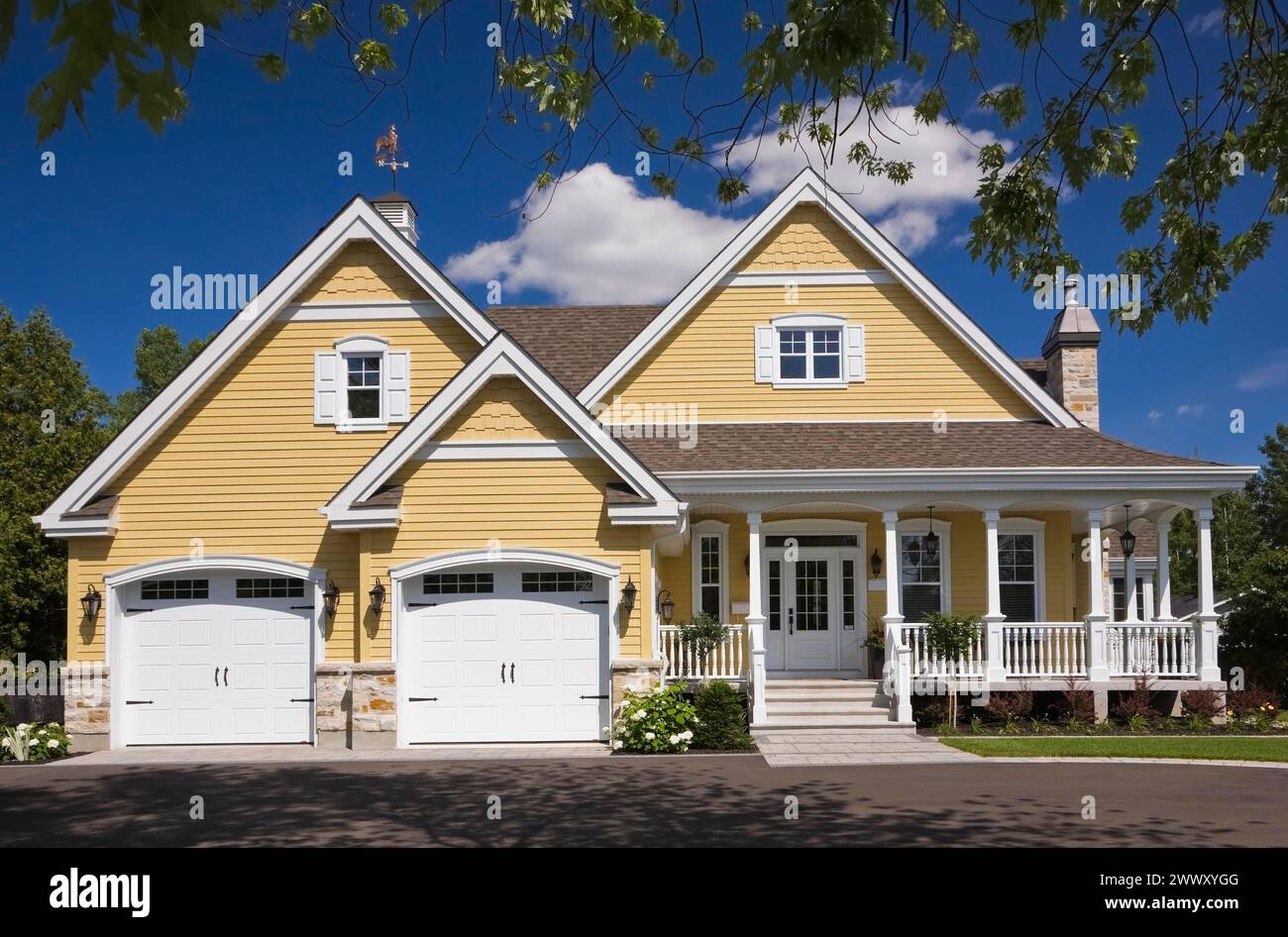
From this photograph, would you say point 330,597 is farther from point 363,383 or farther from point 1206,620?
Answer: point 1206,620

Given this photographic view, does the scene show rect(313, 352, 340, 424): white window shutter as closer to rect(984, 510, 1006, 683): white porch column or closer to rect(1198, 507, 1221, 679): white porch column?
rect(984, 510, 1006, 683): white porch column

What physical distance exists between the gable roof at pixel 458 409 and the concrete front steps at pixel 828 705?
4088mm

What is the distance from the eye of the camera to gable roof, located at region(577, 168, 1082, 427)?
61.7 feet

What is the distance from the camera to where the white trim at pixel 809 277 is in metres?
19.3

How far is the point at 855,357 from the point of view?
19.2 metres

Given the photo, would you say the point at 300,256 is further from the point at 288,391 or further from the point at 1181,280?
the point at 1181,280

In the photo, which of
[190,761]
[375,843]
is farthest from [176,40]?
[190,761]

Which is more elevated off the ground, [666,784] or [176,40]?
[176,40]

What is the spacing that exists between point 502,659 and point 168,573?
Result: 532 cm

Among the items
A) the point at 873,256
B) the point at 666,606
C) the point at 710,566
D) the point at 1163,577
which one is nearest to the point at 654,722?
the point at 666,606

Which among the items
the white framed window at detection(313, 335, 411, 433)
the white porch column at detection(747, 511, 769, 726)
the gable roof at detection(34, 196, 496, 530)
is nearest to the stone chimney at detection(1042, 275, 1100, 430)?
the white porch column at detection(747, 511, 769, 726)

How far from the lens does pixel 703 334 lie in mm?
19359

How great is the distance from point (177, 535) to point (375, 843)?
893 centimetres

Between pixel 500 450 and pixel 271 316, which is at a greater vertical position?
pixel 271 316
